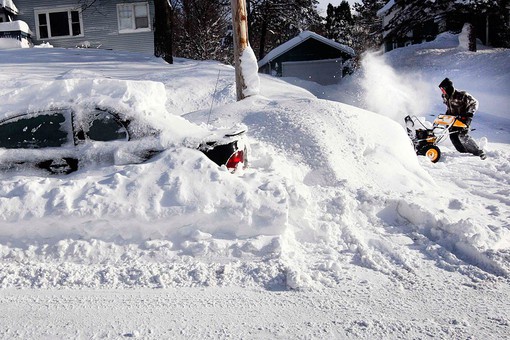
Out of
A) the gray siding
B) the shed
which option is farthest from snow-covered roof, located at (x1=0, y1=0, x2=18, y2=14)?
the shed

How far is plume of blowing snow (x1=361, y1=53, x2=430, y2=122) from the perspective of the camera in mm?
19484

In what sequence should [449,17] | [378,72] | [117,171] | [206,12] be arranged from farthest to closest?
[206,12] < [449,17] < [378,72] < [117,171]

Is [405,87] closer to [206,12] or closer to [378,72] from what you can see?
[378,72]

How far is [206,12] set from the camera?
33.3 m

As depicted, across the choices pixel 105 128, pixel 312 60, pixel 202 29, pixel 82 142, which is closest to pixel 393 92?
pixel 312 60

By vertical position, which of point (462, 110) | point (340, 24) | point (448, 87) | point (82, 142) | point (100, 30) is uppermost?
point (340, 24)

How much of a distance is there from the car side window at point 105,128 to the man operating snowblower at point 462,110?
25.5 ft

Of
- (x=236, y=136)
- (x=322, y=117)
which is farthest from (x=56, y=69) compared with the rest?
(x=236, y=136)

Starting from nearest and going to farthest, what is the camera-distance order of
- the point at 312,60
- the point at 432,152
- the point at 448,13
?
the point at 432,152 → the point at 448,13 → the point at 312,60

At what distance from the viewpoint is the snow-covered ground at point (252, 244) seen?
3.69 m

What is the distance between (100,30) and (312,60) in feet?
44.4

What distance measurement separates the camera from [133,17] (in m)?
27.1

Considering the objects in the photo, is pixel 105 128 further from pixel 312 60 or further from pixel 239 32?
pixel 312 60

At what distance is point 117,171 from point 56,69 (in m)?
13.8
